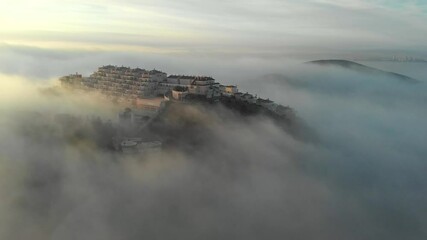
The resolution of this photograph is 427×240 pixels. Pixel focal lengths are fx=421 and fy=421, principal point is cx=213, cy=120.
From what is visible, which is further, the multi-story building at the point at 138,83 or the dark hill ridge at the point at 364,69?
the dark hill ridge at the point at 364,69

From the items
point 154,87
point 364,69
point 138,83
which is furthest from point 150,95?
point 364,69

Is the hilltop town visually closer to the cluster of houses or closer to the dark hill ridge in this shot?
the cluster of houses

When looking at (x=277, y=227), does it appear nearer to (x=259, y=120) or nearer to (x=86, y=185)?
(x=259, y=120)

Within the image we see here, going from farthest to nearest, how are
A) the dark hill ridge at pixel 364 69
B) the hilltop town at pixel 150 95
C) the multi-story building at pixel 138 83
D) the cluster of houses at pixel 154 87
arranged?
the dark hill ridge at pixel 364 69 < the multi-story building at pixel 138 83 < the cluster of houses at pixel 154 87 < the hilltop town at pixel 150 95

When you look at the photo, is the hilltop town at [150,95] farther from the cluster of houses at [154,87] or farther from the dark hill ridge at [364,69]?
the dark hill ridge at [364,69]

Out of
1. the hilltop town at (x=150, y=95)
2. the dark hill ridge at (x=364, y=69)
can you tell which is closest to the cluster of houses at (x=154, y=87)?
the hilltop town at (x=150, y=95)

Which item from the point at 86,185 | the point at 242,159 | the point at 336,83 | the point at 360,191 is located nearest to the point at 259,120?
the point at 242,159

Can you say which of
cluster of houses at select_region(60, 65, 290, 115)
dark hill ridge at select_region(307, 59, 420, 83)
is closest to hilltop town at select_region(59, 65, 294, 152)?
cluster of houses at select_region(60, 65, 290, 115)

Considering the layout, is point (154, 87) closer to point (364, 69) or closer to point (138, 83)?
point (138, 83)

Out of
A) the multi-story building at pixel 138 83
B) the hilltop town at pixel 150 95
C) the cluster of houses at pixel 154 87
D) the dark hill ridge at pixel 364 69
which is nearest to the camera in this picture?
the hilltop town at pixel 150 95
